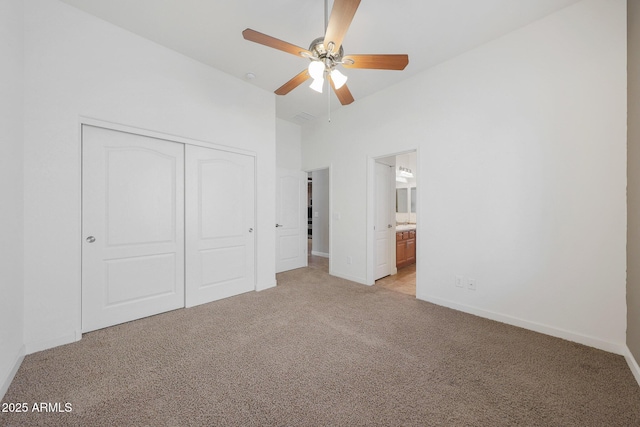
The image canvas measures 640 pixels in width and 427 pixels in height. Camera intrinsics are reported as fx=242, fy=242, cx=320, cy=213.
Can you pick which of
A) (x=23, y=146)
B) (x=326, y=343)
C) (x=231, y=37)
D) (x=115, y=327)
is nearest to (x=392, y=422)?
(x=326, y=343)

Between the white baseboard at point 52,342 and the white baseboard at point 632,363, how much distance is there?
14.4 feet

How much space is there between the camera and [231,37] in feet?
8.39

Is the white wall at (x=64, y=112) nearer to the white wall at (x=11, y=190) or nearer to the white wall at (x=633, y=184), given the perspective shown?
the white wall at (x=11, y=190)

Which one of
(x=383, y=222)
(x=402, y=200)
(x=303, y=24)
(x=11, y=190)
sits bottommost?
(x=383, y=222)

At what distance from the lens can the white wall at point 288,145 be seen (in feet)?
15.4

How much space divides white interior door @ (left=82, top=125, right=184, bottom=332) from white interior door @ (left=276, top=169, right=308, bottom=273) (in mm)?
2003

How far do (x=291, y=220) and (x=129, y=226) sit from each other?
277 centimetres

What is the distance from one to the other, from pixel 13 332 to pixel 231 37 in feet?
10.3

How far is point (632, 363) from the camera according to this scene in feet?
5.82

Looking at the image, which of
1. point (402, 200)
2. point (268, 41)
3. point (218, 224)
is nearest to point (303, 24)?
point (268, 41)

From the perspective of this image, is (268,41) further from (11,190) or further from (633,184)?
(633,184)

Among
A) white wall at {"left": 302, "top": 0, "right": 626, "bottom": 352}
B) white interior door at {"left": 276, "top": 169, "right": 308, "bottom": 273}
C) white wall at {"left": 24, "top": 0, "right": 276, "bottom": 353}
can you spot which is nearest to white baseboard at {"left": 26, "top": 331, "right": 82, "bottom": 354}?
white wall at {"left": 24, "top": 0, "right": 276, "bottom": 353}

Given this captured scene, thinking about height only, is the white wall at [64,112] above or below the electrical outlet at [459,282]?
above

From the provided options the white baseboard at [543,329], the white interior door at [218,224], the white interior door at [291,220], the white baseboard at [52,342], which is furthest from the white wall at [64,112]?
the white baseboard at [543,329]
